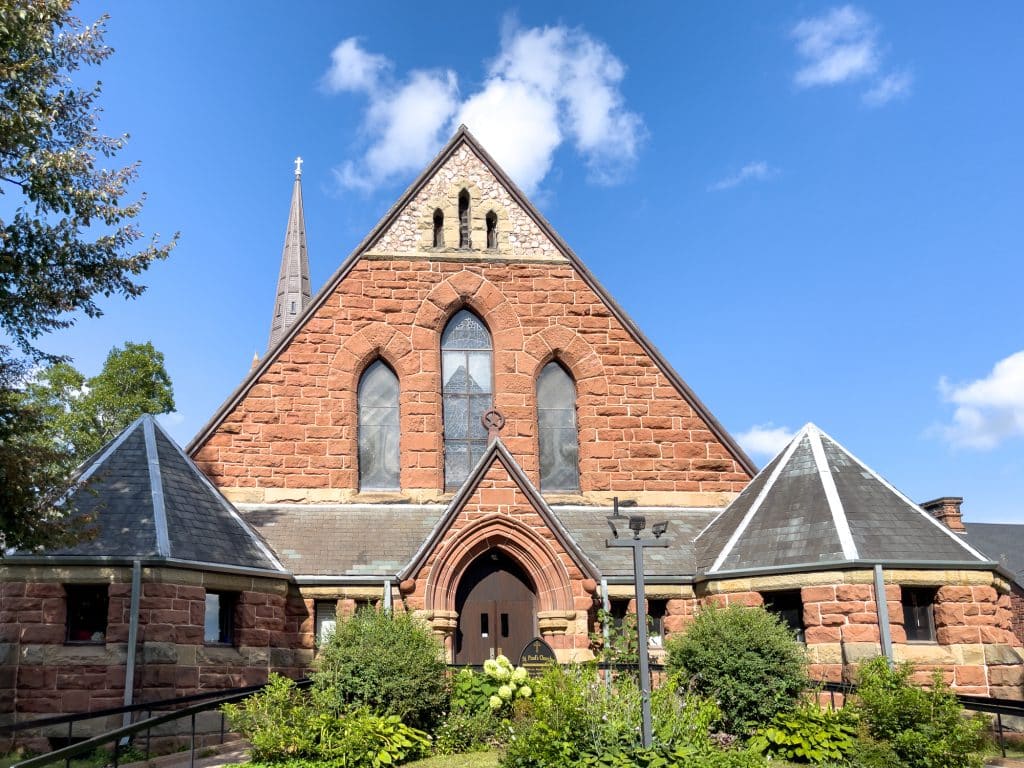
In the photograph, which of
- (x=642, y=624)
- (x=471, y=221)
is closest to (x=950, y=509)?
(x=471, y=221)

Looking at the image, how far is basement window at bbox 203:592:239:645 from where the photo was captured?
1473 centimetres

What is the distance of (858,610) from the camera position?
14367 millimetres

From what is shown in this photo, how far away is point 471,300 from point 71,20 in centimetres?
860

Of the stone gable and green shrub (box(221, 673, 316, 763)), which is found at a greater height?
the stone gable

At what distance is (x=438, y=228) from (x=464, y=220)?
0.57m

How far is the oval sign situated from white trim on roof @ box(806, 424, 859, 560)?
15.3 ft

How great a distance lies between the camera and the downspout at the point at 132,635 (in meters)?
12.9

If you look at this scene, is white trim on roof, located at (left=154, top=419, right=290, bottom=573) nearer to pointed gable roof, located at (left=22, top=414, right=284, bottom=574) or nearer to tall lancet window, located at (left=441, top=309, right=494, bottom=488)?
pointed gable roof, located at (left=22, top=414, right=284, bottom=574)

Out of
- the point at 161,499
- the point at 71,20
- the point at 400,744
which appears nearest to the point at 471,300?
the point at 161,499

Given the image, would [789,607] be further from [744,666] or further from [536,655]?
[536,655]

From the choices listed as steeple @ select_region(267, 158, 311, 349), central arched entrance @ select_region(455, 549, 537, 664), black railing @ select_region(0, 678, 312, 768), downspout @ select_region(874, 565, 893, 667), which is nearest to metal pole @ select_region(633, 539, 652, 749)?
black railing @ select_region(0, 678, 312, 768)

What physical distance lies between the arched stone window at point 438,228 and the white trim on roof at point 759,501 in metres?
7.80

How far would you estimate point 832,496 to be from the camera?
1579cm

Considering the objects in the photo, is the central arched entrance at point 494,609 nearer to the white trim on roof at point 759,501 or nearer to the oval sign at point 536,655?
the oval sign at point 536,655
